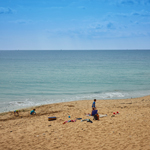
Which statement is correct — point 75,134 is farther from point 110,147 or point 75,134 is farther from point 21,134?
point 21,134

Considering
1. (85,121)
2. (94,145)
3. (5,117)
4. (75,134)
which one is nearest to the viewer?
(94,145)

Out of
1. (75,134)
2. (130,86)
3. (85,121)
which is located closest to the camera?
(75,134)

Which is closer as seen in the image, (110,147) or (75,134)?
(110,147)

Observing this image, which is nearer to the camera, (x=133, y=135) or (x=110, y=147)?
(x=110, y=147)

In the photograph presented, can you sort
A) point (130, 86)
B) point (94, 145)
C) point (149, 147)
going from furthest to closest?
point (130, 86) → point (94, 145) → point (149, 147)

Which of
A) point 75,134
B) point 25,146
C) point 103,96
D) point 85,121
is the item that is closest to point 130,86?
point 103,96

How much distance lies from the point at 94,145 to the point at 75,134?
1784 mm

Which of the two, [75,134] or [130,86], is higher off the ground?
[130,86]

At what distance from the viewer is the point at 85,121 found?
42.7 feet

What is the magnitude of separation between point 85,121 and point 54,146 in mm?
3934

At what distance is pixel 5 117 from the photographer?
16.7 m

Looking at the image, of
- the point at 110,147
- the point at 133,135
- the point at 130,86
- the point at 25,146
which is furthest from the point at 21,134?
the point at 130,86

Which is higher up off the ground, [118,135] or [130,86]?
[130,86]

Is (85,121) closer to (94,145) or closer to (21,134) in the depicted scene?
(94,145)
